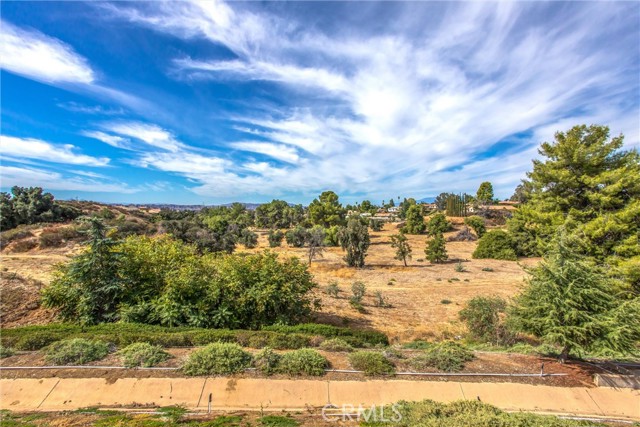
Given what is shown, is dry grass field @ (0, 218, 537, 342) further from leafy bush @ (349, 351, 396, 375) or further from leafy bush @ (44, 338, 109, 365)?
leafy bush @ (44, 338, 109, 365)

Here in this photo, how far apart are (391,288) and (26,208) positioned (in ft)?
141

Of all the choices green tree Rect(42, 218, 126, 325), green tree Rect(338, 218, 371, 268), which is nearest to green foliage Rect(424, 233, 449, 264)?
green tree Rect(338, 218, 371, 268)

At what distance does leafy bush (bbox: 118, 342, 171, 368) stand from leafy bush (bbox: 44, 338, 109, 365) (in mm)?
633

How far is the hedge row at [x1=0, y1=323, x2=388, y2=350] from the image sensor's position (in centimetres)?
1012

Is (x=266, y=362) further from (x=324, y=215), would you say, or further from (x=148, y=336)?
(x=324, y=215)

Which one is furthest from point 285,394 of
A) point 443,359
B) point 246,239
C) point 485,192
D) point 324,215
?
point 485,192

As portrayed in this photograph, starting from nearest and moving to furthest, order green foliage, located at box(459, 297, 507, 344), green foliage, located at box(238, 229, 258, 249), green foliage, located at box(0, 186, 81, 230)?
green foliage, located at box(459, 297, 507, 344) < green foliage, located at box(0, 186, 81, 230) < green foliage, located at box(238, 229, 258, 249)

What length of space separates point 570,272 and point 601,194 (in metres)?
10.5

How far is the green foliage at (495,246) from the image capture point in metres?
41.9

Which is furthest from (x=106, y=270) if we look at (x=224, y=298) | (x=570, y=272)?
(x=570, y=272)

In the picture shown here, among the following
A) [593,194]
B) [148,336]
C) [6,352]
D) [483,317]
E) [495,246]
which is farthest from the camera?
[495,246]

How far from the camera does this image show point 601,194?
15.7 meters

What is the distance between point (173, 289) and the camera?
13.3 meters

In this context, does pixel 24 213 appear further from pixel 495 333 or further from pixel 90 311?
pixel 495 333
